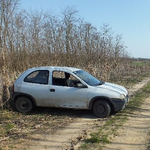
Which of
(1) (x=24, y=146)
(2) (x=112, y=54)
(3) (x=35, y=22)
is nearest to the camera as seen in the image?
(1) (x=24, y=146)

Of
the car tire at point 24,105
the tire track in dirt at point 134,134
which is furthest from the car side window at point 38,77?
the tire track in dirt at point 134,134

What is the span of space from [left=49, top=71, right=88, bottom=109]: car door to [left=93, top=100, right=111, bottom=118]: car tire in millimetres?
336

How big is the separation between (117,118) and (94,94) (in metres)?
1.06

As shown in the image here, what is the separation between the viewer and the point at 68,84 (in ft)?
24.4

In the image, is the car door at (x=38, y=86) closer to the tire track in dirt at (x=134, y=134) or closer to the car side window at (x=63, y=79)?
the car side window at (x=63, y=79)

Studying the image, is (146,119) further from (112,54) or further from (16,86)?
(112,54)

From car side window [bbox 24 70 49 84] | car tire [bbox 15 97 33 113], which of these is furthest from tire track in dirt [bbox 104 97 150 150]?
car tire [bbox 15 97 33 113]

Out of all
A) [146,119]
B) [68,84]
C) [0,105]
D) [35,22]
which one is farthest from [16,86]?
[35,22]

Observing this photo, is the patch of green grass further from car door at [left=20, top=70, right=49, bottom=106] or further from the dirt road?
car door at [left=20, top=70, right=49, bottom=106]

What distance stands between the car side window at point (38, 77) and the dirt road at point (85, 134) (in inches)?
73.7

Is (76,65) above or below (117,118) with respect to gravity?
above

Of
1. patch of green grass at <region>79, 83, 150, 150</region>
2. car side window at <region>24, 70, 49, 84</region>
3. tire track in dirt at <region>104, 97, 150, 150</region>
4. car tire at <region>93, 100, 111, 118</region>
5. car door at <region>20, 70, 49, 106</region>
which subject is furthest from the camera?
car side window at <region>24, 70, 49, 84</region>

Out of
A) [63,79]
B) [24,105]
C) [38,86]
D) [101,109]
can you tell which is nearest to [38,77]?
[38,86]

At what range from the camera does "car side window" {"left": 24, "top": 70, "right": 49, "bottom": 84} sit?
7574 millimetres
